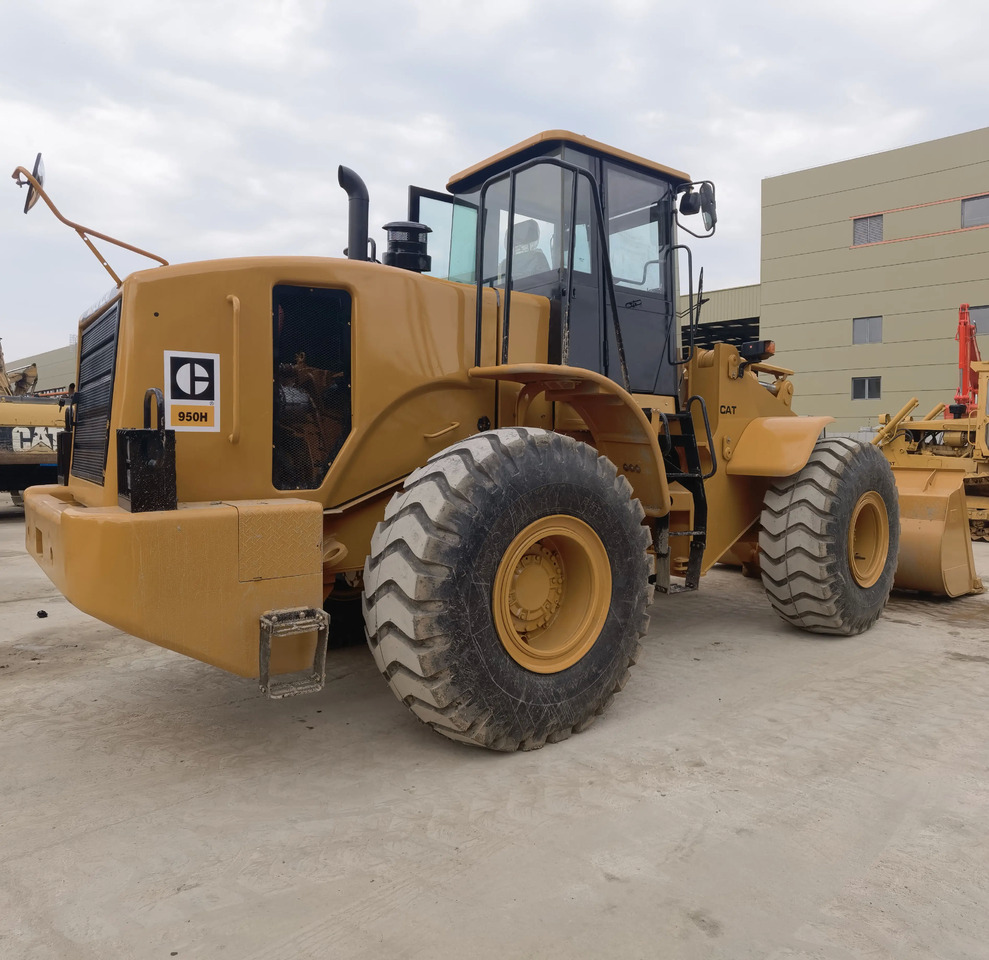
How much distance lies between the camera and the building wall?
85.7 feet

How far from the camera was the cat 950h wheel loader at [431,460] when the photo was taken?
2928 mm

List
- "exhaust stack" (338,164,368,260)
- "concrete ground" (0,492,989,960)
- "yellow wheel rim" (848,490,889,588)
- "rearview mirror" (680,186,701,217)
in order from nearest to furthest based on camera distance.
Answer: "concrete ground" (0,492,989,960), "exhaust stack" (338,164,368,260), "rearview mirror" (680,186,701,217), "yellow wheel rim" (848,490,889,588)

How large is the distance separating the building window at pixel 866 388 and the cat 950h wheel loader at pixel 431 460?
85.5 ft

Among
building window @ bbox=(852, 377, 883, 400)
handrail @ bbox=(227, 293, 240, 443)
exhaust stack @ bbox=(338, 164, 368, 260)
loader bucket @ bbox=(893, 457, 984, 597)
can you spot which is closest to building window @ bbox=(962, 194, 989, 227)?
building window @ bbox=(852, 377, 883, 400)

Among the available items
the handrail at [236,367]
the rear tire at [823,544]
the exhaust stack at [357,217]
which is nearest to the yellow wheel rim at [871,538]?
the rear tire at [823,544]

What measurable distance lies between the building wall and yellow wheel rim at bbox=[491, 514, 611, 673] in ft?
88.7

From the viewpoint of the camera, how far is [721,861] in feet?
8.11

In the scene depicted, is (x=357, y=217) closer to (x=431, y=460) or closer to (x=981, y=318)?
(x=431, y=460)

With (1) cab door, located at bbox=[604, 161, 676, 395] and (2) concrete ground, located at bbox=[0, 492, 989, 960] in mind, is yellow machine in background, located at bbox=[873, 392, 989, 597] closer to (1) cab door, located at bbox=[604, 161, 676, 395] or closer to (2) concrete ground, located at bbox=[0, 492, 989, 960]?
(2) concrete ground, located at bbox=[0, 492, 989, 960]

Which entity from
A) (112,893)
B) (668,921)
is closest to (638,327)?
(668,921)

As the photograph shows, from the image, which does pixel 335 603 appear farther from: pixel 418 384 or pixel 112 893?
pixel 112 893

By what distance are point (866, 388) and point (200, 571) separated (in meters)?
29.8

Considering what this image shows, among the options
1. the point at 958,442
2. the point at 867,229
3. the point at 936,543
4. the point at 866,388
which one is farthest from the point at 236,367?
the point at 867,229

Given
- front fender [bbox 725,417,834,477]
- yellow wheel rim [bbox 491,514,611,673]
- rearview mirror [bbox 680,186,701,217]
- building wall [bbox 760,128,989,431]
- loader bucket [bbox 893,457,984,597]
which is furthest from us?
building wall [bbox 760,128,989,431]
